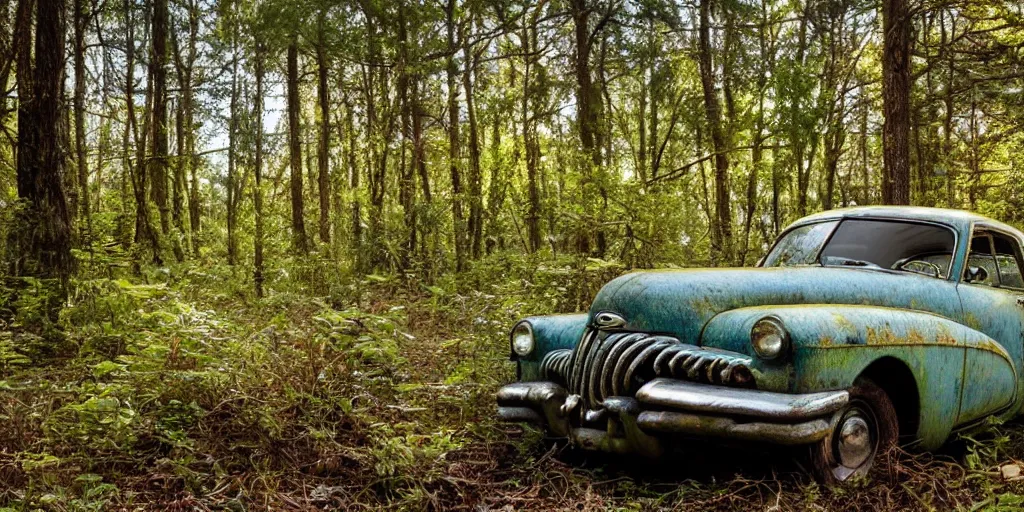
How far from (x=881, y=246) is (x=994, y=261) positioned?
97 cm

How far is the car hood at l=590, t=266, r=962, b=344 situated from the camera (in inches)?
169

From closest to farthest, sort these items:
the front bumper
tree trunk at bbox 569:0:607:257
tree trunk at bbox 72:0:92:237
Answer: the front bumper < tree trunk at bbox 569:0:607:257 < tree trunk at bbox 72:0:92:237

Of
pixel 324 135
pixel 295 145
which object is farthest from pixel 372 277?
pixel 324 135

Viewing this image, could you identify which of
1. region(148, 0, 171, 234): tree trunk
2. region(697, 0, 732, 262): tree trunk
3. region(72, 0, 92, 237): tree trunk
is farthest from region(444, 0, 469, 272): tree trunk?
region(72, 0, 92, 237): tree trunk

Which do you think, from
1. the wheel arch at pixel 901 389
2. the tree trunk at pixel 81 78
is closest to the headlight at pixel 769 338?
the wheel arch at pixel 901 389

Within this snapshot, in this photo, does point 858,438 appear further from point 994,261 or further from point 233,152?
point 233,152

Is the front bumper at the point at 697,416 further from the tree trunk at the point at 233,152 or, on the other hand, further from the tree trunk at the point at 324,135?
the tree trunk at the point at 233,152

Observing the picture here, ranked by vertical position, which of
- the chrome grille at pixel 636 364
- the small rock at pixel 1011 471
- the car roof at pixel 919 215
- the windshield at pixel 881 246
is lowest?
the small rock at pixel 1011 471

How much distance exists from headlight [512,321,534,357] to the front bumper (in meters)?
0.83

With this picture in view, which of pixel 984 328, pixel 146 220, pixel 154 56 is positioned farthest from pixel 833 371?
pixel 154 56

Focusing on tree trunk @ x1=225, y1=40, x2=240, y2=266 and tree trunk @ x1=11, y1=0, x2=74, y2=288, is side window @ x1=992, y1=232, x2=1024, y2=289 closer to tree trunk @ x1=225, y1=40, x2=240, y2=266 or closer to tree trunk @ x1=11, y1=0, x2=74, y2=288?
tree trunk @ x1=11, y1=0, x2=74, y2=288

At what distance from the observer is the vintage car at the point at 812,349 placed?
3.70 m

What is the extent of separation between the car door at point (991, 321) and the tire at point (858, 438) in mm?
826

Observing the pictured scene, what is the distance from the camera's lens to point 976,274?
5125 mm
